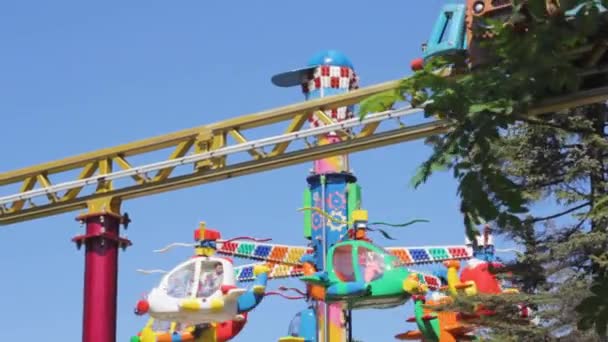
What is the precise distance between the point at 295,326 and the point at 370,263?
35.0ft

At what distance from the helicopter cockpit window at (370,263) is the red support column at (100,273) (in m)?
3.51

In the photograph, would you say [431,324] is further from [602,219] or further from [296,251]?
[296,251]

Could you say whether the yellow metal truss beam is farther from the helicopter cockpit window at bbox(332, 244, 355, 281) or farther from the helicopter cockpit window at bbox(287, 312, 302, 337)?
the helicopter cockpit window at bbox(287, 312, 302, 337)

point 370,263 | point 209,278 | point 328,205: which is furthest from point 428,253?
point 209,278

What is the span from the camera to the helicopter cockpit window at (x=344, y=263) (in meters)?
16.4

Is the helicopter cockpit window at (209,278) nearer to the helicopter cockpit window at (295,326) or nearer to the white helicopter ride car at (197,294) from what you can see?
the white helicopter ride car at (197,294)

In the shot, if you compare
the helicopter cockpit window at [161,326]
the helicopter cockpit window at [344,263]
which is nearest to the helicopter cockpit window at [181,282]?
the helicopter cockpit window at [344,263]

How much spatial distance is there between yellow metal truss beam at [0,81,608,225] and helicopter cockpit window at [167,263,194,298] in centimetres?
186

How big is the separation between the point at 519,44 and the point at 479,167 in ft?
1.78

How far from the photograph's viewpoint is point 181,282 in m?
15.9

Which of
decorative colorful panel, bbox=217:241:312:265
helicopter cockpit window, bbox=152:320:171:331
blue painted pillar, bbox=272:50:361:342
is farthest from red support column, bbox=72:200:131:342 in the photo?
decorative colorful panel, bbox=217:241:312:265

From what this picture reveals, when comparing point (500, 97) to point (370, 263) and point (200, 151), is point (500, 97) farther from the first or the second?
point (370, 263)

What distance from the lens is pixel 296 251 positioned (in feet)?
103

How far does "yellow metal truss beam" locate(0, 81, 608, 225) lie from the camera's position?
493 inches
